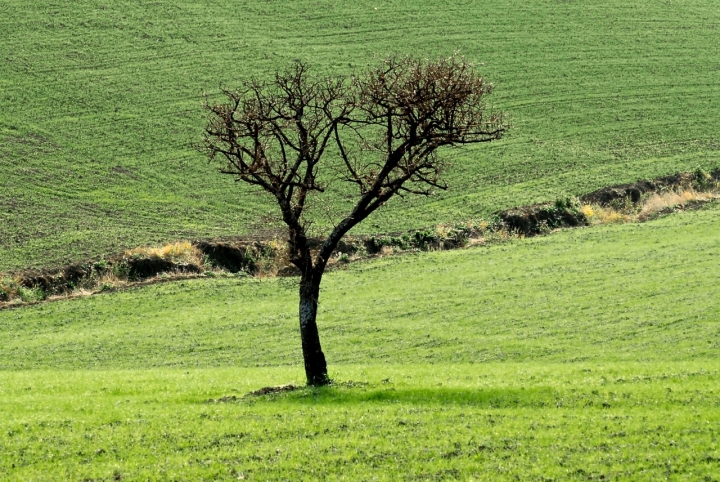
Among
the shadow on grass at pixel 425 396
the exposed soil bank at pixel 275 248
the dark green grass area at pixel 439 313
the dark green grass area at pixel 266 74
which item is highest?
the dark green grass area at pixel 266 74

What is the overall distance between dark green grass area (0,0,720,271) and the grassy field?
7932 millimetres

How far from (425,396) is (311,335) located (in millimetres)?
3856

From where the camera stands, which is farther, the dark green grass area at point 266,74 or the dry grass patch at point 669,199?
the dry grass patch at point 669,199

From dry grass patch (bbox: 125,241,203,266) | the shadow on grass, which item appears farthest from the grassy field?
dry grass patch (bbox: 125,241,203,266)

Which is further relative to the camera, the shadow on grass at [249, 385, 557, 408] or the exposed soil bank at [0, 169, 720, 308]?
the exposed soil bank at [0, 169, 720, 308]

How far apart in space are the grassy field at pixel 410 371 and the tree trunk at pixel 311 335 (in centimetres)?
85

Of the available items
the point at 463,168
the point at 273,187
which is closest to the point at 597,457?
the point at 273,187

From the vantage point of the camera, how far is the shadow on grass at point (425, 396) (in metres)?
23.3

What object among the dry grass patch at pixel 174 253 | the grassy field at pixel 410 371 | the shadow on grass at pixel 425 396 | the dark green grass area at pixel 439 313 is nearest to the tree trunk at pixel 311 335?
the shadow on grass at pixel 425 396

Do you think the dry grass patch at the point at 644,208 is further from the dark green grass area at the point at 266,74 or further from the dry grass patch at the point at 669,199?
the dark green grass area at the point at 266,74

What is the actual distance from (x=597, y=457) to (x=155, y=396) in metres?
13.1

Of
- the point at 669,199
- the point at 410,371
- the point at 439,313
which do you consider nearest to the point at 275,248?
the point at 439,313

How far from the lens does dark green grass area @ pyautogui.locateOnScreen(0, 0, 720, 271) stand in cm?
5475

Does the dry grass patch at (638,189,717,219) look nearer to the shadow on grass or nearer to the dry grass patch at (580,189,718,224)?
the dry grass patch at (580,189,718,224)
